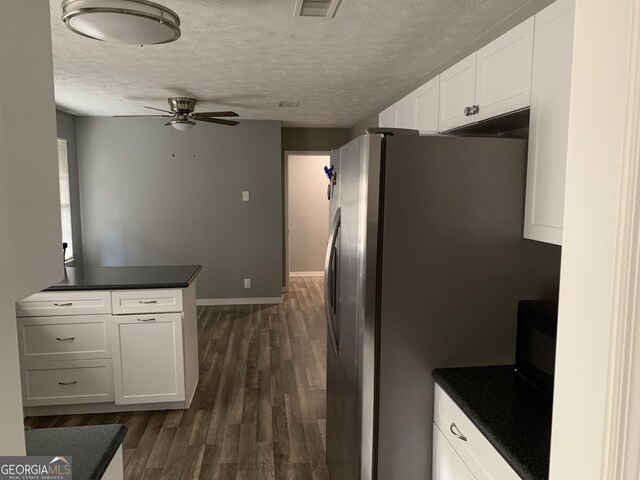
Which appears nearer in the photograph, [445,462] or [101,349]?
[445,462]

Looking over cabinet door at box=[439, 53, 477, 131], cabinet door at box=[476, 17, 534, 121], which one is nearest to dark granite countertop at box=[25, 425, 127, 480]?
cabinet door at box=[476, 17, 534, 121]

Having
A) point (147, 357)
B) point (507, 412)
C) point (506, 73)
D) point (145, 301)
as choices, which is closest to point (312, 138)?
point (145, 301)

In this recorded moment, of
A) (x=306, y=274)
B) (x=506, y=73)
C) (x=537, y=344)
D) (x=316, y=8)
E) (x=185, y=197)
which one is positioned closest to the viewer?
(x=537, y=344)

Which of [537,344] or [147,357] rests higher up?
[537,344]

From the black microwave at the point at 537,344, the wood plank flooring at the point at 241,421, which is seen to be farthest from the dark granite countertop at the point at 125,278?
the black microwave at the point at 537,344

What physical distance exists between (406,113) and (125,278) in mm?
2212

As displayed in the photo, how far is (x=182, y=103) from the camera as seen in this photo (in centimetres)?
414

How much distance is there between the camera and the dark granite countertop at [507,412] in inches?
47.8

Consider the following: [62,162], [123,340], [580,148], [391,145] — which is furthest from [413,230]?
[62,162]

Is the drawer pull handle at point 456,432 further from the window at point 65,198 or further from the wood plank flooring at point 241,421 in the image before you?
the window at point 65,198

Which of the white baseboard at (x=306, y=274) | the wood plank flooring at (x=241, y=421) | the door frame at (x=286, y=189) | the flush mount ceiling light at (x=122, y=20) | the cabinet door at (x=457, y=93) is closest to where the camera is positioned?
the flush mount ceiling light at (x=122, y=20)

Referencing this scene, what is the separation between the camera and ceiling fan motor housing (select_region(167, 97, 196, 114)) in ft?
13.5

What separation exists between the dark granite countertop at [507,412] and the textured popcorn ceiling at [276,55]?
166 cm

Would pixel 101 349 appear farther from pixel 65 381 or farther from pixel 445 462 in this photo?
pixel 445 462
